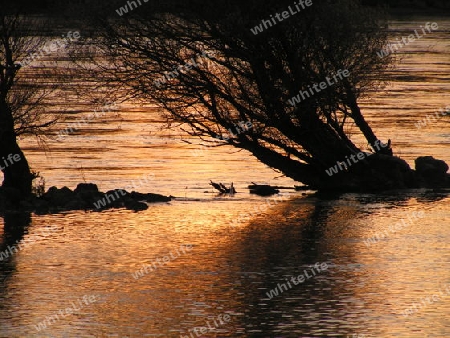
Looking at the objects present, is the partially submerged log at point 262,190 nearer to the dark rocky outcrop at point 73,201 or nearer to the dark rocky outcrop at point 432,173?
the dark rocky outcrop at point 73,201

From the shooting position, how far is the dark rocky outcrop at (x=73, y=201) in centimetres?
2245

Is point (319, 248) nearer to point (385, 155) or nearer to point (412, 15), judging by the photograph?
point (385, 155)

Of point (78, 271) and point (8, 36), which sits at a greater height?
point (8, 36)

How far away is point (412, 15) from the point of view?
361 ft

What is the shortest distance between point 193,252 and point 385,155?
9.35 m

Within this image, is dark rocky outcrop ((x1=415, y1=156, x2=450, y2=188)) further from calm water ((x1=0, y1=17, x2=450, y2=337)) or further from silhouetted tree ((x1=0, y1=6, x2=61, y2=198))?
silhouetted tree ((x1=0, y1=6, x2=61, y2=198))

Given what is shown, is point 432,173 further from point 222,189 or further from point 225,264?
point 225,264

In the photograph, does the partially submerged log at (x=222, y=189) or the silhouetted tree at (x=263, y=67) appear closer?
the silhouetted tree at (x=263, y=67)

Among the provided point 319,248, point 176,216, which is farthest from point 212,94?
point 319,248

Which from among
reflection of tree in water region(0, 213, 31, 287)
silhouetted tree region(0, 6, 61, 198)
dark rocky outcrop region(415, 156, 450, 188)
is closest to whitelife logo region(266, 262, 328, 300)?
reflection of tree in water region(0, 213, 31, 287)

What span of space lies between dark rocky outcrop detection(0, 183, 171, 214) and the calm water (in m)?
0.52

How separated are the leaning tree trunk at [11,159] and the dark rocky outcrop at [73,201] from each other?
417 millimetres

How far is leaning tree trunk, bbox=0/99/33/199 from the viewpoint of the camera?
73.5 ft

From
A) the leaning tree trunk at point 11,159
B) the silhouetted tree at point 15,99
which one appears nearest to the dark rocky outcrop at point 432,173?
the silhouetted tree at point 15,99
